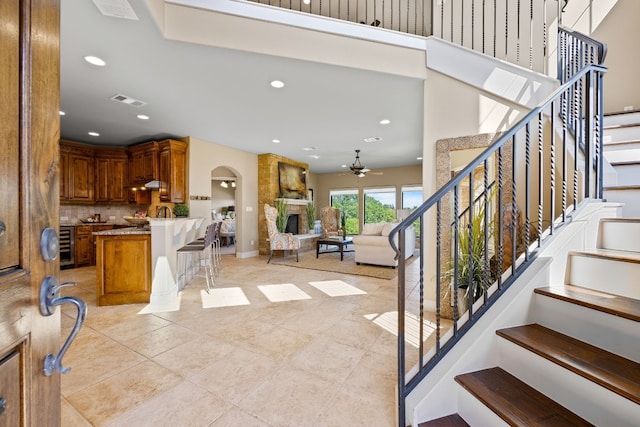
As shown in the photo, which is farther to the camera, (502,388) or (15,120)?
(502,388)

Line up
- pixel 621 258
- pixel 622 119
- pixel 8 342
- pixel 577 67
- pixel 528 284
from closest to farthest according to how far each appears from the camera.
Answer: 1. pixel 8 342
2. pixel 621 258
3. pixel 528 284
4. pixel 577 67
5. pixel 622 119

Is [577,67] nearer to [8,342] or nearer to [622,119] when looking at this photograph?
[622,119]

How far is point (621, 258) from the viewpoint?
1.35 meters

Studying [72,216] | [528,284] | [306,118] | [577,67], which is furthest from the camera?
[72,216]

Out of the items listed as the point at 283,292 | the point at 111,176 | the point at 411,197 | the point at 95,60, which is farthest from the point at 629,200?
the point at 111,176

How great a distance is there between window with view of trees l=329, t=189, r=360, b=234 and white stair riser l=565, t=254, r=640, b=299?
852 centimetres

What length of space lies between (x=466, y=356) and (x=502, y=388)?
0.59 feet

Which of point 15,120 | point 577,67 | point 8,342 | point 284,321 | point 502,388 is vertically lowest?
point 284,321

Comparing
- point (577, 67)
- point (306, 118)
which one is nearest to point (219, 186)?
point (306, 118)

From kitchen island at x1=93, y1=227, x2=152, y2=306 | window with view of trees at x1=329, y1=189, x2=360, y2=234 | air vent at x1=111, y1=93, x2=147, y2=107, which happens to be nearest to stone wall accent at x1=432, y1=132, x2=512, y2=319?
kitchen island at x1=93, y1=227, x2=152, y2=306

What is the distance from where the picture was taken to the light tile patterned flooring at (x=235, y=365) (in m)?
1.54

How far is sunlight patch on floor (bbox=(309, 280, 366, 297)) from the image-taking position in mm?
3760

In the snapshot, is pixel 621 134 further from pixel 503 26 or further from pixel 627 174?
pixel 503 26

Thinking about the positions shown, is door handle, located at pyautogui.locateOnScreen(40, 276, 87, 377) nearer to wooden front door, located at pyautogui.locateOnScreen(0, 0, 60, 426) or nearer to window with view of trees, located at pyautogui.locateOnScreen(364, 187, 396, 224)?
wooden front door, located at pyautogui.locateOnScreen(0, 0, 60, 426)
